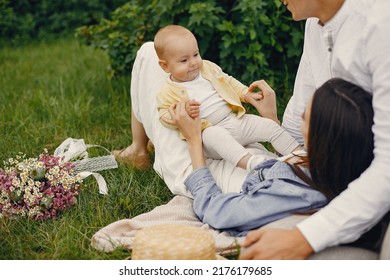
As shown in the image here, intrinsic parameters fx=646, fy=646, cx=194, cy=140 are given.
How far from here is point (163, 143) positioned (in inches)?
130

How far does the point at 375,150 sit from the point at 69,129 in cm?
255

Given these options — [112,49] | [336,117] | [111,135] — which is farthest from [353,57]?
[112,49]

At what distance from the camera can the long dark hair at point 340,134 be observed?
7.91 ft

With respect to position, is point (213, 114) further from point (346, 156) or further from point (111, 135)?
point (111, 135)

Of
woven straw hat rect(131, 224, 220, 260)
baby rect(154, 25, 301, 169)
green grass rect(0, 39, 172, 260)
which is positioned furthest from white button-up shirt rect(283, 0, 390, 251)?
green grass rect(0, 39, 172, 260)

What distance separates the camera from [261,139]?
330 cm

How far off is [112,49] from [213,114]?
201 centimetres

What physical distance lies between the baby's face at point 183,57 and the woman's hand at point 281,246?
120cm

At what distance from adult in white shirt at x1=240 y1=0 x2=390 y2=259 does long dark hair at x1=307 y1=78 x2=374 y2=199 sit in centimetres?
8

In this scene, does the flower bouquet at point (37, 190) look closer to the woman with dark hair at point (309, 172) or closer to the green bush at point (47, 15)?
the woman with dark hair at point (309, 172)

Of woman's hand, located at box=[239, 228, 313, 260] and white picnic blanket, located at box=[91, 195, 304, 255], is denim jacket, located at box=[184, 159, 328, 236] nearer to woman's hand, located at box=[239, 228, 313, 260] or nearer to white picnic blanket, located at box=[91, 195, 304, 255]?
white picnic blanket, located at box=[91, 195, 304, 255]

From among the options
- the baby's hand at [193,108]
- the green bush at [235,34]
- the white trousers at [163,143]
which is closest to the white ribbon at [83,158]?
the white trousers at [163,143]

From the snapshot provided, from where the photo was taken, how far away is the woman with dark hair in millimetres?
2424

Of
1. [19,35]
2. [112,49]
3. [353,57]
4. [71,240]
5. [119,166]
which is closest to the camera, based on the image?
[353,57]
